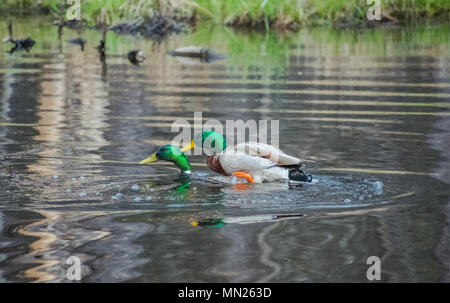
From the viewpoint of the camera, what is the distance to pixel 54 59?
2502 cm

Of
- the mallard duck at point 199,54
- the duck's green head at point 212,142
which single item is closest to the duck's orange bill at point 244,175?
the duck's green head at point 212,142

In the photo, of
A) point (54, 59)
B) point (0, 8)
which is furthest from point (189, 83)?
point (0, 8)

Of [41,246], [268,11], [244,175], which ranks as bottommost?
[41,246]

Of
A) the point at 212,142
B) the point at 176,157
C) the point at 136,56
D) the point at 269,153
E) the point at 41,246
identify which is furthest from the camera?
the point at 136,56

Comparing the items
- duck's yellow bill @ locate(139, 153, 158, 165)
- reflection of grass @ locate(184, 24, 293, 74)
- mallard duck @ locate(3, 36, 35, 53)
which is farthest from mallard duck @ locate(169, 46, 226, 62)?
duck's yellow bill @ locate(139, 153, 158, 165)

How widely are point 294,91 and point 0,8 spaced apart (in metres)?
33.4

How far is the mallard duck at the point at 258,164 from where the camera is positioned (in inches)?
363

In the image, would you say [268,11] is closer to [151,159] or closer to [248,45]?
[248,45]

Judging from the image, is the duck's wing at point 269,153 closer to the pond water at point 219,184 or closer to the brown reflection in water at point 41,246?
the pond water at point 219,184

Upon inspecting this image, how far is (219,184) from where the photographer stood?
9.49m

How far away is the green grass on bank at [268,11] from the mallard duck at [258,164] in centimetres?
2820

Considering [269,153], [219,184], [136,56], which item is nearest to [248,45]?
[136,56]

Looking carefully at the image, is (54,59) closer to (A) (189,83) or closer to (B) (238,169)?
(A) (189,83)

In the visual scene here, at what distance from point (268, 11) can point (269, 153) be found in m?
30.3
